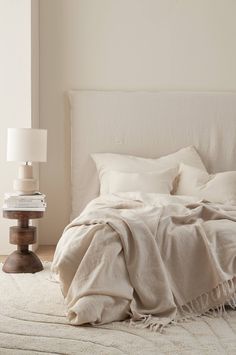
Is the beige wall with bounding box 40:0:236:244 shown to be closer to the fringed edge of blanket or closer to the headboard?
the headboard

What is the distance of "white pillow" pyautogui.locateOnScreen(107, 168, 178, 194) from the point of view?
15.9 ft

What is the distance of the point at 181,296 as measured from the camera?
3.32m

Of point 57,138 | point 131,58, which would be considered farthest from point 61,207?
point 131,58

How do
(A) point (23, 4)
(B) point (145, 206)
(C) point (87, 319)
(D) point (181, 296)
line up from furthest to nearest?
(A) point (23, 4), (B) point (145, 206), (D) point (181, 296), (C) point (87, 319)

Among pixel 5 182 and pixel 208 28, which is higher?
pixel 208 28

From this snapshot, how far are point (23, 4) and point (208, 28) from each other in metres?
1.66

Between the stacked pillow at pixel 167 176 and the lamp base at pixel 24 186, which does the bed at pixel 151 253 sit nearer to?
the stacked pillow at pixel 167 176

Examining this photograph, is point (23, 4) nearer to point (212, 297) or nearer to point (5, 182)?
point (5, 182)

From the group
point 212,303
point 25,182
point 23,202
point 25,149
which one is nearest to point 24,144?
point 25,149

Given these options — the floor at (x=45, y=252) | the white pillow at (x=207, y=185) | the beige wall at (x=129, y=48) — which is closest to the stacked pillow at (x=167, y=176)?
the white pillow at (x=207, y=185)

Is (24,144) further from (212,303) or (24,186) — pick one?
(212,303)

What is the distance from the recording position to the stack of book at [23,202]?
4566mm

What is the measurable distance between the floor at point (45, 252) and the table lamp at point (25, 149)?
29.2 inches

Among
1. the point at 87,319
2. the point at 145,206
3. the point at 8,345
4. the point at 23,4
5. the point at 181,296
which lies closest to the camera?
the point at 8,345
